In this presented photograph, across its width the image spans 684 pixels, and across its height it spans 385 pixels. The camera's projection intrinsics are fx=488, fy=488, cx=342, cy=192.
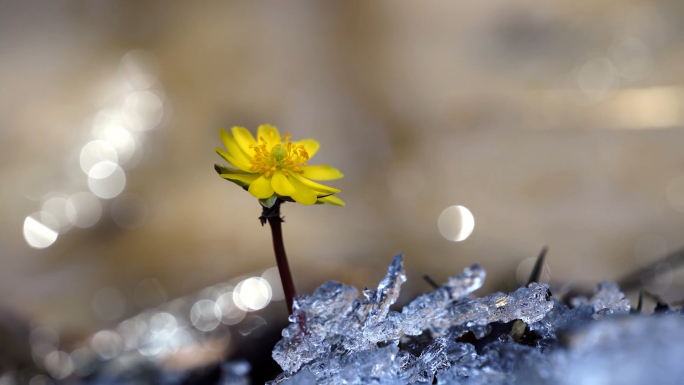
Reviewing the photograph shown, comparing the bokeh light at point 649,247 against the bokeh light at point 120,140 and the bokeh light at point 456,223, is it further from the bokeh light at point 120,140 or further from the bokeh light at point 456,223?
the bokeh light at point 120,140

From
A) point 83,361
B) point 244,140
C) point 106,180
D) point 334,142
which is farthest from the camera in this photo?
point 334,142

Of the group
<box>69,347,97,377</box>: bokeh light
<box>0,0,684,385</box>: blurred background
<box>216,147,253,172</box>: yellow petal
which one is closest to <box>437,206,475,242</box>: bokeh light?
<box>0,0,684,385</box>: blurred background

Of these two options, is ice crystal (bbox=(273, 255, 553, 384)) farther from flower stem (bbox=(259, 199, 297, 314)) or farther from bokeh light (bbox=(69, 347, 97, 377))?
bokeh light (bbox=(69, 347, 97, 377))

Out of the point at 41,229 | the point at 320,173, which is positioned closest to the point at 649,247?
the point at 320,173

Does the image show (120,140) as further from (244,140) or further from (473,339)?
(473,339)

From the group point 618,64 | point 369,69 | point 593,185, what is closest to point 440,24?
point 369,69

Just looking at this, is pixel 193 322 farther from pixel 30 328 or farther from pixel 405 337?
pixel 405 337

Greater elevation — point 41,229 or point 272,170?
point 41,229
